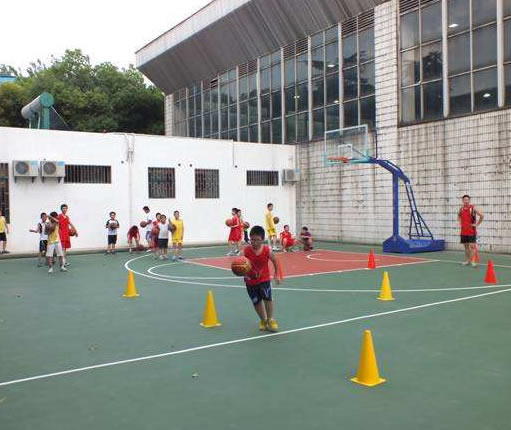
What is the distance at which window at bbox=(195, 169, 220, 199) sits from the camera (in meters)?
25.6

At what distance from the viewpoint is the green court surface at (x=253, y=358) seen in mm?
4895

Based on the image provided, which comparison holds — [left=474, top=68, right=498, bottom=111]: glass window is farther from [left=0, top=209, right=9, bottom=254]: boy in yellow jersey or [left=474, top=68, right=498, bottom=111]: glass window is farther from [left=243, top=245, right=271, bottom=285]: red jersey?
[left=0, top=209, right=9, bottom=254]: boy in yellow jersey

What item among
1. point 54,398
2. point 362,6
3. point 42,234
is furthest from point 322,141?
point 54,398

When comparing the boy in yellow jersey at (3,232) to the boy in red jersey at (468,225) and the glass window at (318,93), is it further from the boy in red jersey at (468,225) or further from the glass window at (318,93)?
the boy in red jersey at (468,225)

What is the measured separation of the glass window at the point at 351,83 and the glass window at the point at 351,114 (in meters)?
0.34

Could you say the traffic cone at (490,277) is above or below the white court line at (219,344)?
above

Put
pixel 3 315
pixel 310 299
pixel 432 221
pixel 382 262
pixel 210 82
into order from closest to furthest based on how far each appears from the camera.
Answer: pixel 3 315, pixel 310 299, pixel 382 262, pixel 432 221, pixel 210 82

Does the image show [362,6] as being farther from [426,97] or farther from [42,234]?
[42,234]

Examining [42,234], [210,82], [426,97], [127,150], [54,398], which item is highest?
[210,82]

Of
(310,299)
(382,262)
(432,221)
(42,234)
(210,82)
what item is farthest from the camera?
(210,82)

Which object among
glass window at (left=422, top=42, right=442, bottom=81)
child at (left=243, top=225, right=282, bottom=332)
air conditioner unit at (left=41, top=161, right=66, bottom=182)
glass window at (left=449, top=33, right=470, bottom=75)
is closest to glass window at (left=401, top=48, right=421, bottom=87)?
glass window at (left=422, top=42, right=442, bottom=81)

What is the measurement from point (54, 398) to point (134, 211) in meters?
18.8

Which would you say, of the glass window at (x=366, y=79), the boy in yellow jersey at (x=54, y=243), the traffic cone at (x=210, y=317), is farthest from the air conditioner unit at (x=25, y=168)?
the traffic cone at (x=210, y=317)

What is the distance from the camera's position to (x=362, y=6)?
23.6m
